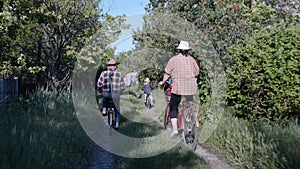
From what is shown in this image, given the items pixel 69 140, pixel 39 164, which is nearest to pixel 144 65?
pixel 69 140

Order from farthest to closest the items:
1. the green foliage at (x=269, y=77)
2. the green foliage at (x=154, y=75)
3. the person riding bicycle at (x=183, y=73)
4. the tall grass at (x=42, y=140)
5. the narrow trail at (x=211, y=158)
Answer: the green foliage at (x=154, y=75), the person riding bicycle at (x=183, y=73), the green foliage at (x=269, y=77), the narrow trail at (x=211, y=158), the tall grass at (x=42, y=140)

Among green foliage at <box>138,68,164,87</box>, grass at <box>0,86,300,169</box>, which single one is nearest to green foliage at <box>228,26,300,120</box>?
grass at <box>0,86,300,169</box>

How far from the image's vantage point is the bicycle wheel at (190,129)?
5355mm

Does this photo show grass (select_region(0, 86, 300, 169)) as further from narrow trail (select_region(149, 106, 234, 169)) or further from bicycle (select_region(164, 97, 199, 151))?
bicycle (select_region(164, 97, 199, 151))

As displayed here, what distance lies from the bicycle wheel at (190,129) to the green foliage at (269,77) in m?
1.03

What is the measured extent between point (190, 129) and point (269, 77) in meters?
1.77

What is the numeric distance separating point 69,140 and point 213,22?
477 centimetres

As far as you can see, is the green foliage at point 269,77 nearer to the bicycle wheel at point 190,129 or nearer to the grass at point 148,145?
the grass at point 148,145

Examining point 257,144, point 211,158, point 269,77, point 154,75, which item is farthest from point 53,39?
point 154,75

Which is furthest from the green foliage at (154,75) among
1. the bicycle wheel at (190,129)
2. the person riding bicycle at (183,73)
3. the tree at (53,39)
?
the person riding bicycle at (183,73)

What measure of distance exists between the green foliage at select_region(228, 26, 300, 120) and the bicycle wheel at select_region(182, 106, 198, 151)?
103cm

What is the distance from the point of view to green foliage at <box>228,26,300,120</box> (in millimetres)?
5293

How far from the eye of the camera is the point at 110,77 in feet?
21.8

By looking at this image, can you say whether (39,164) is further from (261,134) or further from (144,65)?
(144,65)
